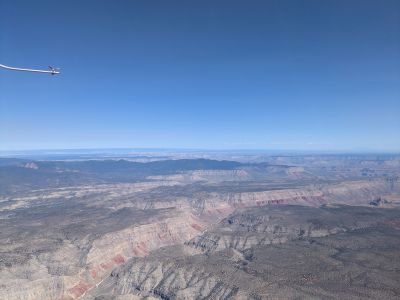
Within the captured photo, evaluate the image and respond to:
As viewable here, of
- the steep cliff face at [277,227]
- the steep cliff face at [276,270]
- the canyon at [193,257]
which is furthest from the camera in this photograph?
the steep cliff face at [277,227]

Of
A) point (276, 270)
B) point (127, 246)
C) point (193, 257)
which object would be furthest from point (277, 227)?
point (127, 246)

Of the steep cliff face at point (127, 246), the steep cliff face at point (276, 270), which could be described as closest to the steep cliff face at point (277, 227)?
the steep cliff face at point (127, 246)

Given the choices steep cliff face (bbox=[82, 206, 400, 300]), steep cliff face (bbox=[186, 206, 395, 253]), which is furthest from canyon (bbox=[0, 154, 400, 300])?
steep cliff face (bbox=[186, 206, 395, 253])

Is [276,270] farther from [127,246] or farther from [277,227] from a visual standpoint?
[277,227]

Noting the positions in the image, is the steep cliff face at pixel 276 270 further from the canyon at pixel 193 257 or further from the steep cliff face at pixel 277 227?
the steep cliff face at pixel 277 227

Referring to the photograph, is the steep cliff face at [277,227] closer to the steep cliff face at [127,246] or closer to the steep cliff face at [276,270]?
the steep cliff face at [127,246]

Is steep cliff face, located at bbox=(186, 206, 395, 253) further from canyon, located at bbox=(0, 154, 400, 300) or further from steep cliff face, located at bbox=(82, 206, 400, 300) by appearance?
steep cliff face, located at bbox=(82, 206, 400, 300)

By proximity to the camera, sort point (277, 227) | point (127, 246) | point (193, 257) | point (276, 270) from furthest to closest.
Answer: point (277, 227), point (127, 246), point (193, 257), point (276, 270)

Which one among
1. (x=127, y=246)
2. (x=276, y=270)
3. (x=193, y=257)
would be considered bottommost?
(x=127, y=246)

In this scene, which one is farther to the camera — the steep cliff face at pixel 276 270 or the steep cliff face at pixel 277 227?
the steep cliff face at pixel 277 227

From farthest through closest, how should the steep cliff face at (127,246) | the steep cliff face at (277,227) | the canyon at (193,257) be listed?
the steep cliff face at (277,227)
the steep cliff face at (127,246)
the canyon at (193,257)

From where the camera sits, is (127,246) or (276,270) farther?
(127,246)

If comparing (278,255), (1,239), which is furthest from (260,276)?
(1,239)
